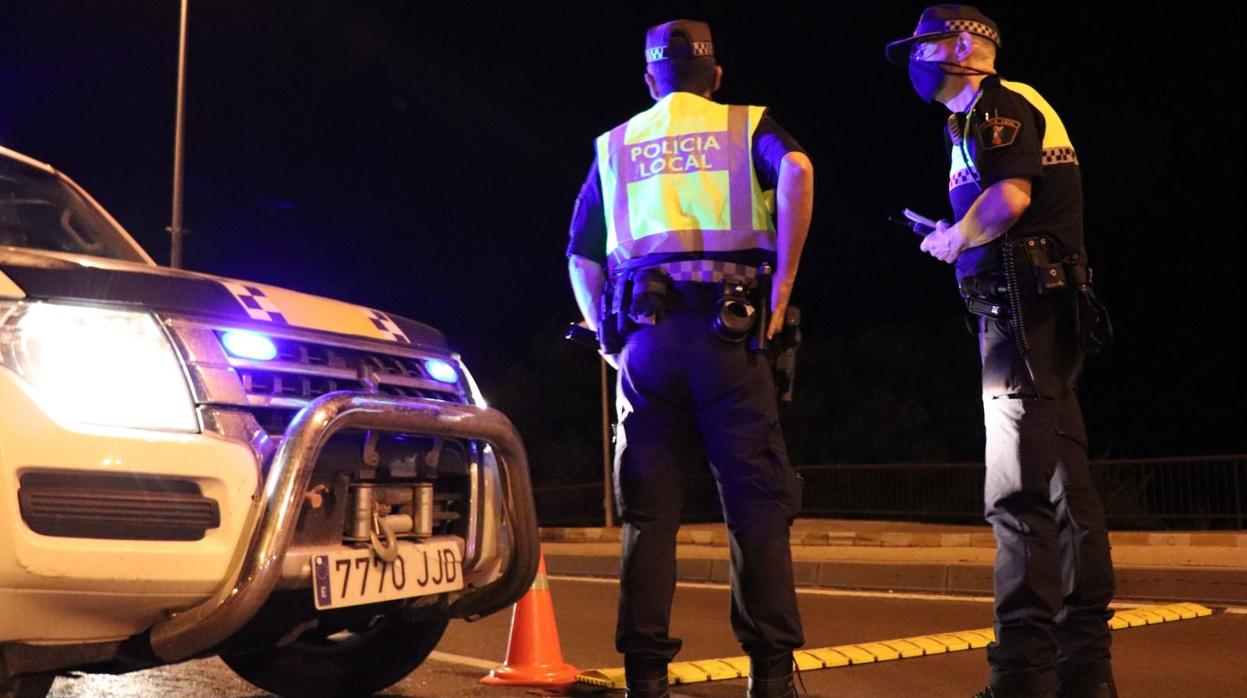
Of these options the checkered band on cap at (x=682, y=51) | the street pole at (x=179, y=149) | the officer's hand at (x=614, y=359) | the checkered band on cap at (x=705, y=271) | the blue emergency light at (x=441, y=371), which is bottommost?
the blue emergency light at (x=441, y=371)

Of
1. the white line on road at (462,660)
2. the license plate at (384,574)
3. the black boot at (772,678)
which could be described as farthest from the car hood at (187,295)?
the white line on road at (462,660)

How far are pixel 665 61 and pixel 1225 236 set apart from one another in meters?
25.5

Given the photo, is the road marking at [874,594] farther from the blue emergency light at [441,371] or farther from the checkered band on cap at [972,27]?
the blue emergency light at [441,371]

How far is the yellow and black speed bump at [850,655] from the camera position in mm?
5164

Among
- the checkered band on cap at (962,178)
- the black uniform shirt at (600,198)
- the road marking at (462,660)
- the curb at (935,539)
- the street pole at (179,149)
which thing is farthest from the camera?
the street pole at (179,149)

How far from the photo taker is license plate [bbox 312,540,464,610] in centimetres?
347

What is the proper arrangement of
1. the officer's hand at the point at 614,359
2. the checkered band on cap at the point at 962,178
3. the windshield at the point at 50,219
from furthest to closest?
the windshield at the point at 50,219 → the checkered band on cap at the point at 962,178 → the officer's hand at the point at 614,359

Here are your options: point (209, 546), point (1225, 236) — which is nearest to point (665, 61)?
point (209, 546)

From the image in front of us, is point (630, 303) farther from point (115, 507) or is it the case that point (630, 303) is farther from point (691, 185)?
point (115, 507)

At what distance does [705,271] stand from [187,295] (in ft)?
4.89

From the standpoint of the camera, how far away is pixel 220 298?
3.57 m

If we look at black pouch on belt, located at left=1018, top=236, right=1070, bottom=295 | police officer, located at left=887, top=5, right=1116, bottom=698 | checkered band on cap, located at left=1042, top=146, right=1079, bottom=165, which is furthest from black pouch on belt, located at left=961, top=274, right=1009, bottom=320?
checkered band on cap, located at left=1042, top=146, right=1079, bottom=165

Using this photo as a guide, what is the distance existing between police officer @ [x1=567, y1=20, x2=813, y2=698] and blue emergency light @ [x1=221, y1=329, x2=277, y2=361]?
43.0 inches

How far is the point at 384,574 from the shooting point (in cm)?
366
